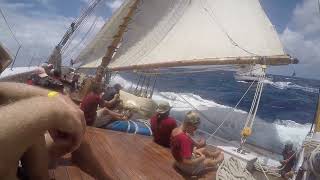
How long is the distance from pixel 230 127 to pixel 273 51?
4.81 metres

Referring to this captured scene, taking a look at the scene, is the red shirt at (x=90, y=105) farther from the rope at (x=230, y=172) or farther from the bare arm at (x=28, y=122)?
the bare arm at (x=28, y=122)

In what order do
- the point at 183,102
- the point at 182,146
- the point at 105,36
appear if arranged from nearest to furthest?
1. the point at 182,146
2. the point at 105,36
3. the point at 183,102

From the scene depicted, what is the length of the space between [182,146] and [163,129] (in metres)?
1.61

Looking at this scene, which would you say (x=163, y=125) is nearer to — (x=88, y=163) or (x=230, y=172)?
→ (x=230, y=172)

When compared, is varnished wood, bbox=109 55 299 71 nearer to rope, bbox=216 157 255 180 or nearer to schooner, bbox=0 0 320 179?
schooner, bbox=0 0 320 179

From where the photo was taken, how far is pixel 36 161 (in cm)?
164

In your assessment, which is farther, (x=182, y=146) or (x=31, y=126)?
(x=182, y=146)

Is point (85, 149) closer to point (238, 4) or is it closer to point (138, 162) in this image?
point (138, 162)

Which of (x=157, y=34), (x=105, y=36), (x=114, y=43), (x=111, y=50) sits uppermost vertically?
(x=157, y=34)

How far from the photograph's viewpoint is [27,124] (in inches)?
49.8

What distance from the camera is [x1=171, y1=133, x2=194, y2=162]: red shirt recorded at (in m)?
4.66

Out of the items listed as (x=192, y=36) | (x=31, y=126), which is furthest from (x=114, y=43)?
(x=31, y=126)

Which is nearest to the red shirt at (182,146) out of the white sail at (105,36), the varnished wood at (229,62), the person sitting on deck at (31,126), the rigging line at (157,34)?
the person sitting on deck at (31,126)

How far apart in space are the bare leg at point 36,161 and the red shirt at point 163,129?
179 inches
